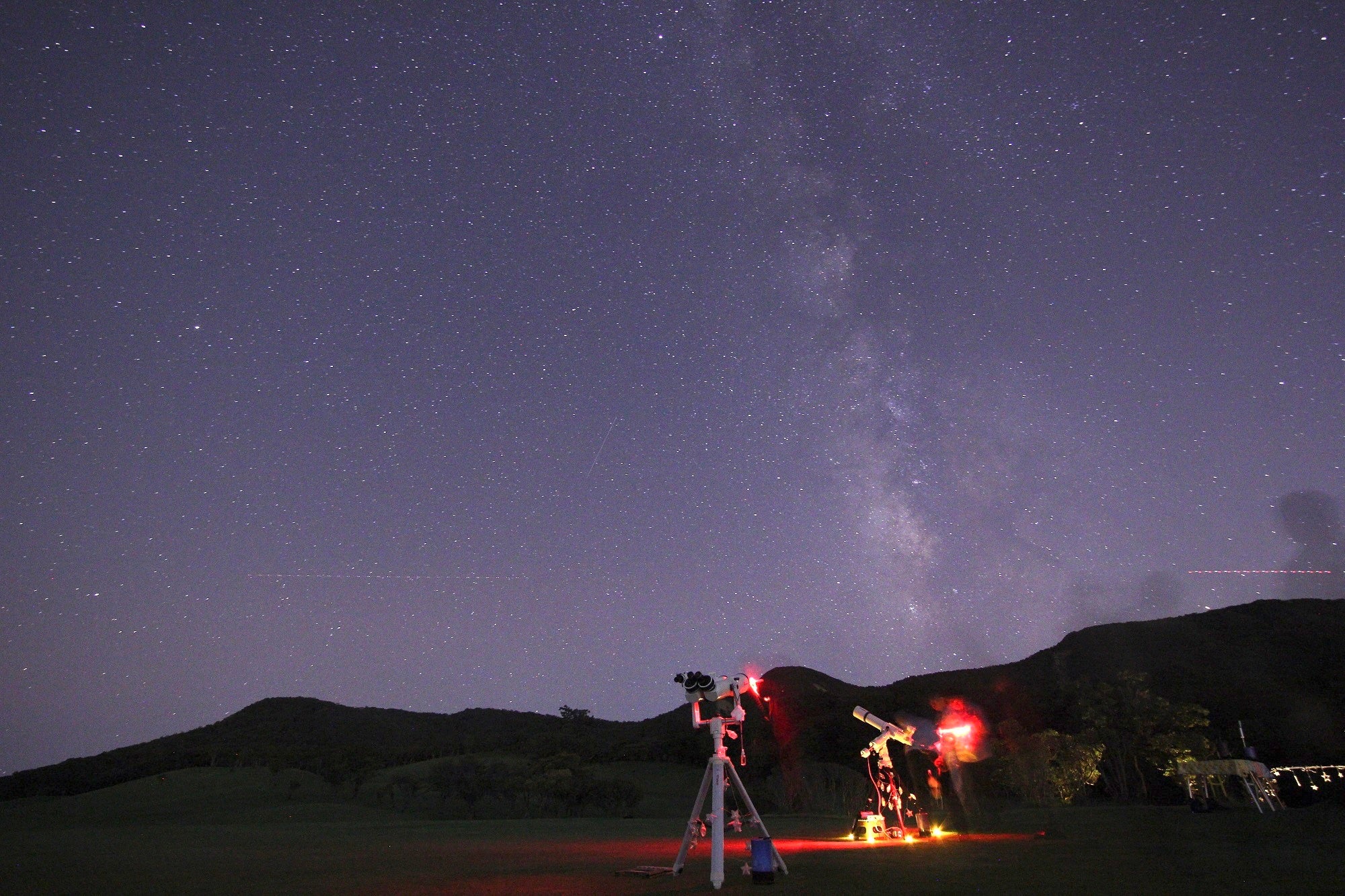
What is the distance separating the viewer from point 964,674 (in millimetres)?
143750

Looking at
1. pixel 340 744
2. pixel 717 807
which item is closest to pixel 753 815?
pixel 717 807

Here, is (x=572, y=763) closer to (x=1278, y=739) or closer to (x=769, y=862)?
(x=769, y=862)

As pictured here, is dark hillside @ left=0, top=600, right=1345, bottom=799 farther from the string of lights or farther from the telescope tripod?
the telescope tripod

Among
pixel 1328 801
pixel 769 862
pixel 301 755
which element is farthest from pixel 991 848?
pixel 301 755

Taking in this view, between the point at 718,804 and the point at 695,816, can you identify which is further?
the point at 695,816

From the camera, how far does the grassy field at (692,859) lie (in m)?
14.2

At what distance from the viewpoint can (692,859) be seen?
20766 millimetres

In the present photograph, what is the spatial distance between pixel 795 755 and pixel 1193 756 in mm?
61143

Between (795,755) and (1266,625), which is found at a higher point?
(1266,625)

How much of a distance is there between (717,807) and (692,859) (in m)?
8.07

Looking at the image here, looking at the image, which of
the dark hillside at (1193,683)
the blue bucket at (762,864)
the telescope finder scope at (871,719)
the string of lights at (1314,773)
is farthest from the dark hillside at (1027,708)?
the blue bucket at (762,864)

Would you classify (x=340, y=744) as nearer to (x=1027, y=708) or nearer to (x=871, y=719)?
(x=1027, y=708)

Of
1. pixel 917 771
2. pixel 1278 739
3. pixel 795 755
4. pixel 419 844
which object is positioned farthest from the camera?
pixel 795 755

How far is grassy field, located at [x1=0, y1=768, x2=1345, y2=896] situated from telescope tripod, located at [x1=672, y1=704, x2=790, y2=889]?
479 mm
